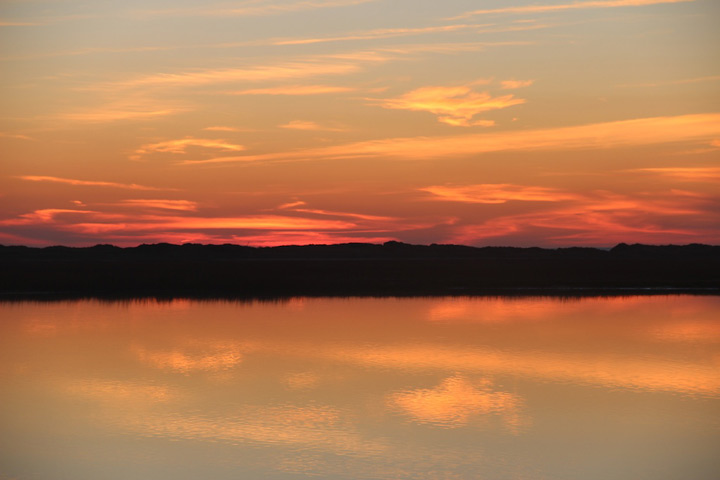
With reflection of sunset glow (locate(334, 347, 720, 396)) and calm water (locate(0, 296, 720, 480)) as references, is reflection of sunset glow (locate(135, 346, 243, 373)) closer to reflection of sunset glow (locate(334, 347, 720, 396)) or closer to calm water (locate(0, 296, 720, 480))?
calm water (locate(0, 296, 720, 480))

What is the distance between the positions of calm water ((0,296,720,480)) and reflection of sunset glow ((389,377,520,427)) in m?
0.06

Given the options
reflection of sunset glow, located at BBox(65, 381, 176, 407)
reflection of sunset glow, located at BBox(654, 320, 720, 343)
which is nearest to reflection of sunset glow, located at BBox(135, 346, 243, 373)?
reflection of sunset glow, located at BBox(65, 381, 176, 407)

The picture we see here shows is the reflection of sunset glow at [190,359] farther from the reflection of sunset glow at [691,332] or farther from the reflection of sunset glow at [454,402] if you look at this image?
the reflection of sunset glow at [691,332]

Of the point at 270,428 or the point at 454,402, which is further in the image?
the point at 454,402

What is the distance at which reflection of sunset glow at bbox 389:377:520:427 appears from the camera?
1514 cm

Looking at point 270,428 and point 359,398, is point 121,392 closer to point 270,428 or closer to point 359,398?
point 270,428

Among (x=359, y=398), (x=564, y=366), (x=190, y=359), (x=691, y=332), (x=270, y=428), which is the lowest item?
(x=270, y=428)

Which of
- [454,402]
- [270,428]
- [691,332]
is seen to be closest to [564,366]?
[454,402]

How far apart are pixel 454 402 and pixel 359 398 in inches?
74.1

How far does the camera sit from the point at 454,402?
16.3 meters

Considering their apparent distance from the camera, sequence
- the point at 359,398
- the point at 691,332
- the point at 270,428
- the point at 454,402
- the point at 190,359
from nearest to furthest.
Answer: the point at 270,428 < the point at 454,402 < the point at 359,398 < the point at 190,359 < the point at 691,332

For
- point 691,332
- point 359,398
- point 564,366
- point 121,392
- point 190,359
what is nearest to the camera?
point 359,398

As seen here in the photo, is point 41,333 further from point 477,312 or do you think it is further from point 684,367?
point 684,367

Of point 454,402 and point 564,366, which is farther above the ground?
point 564,366
